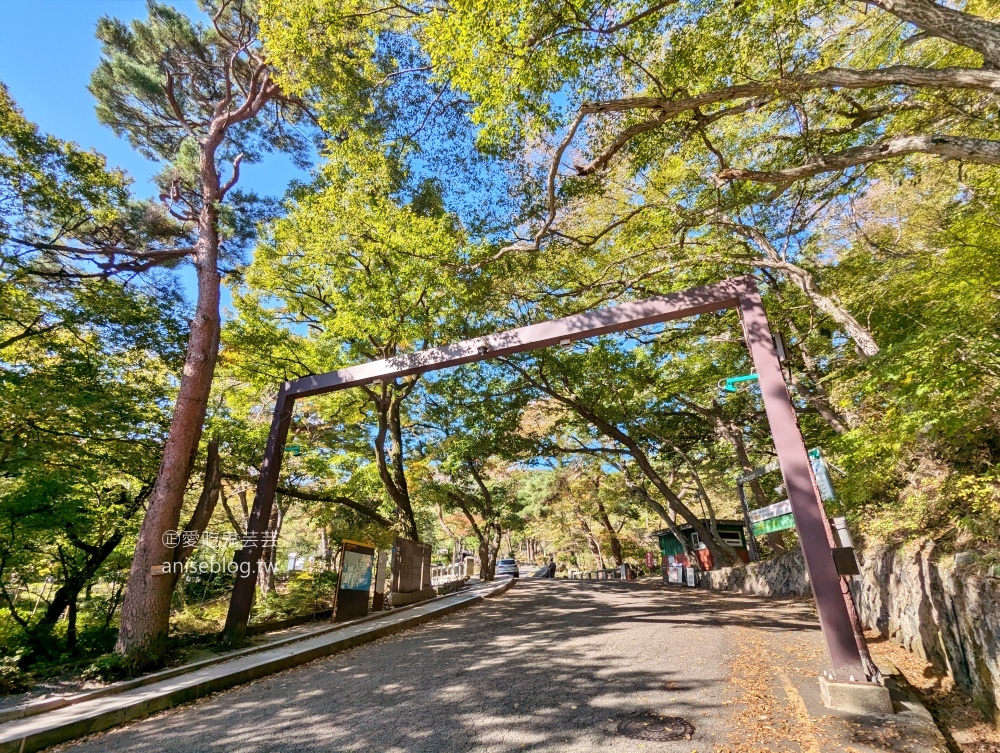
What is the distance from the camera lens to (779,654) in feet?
18.2

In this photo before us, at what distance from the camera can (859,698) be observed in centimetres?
369

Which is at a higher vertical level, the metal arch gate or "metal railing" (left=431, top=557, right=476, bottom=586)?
the metal arch gate

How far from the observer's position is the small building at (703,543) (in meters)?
20.2

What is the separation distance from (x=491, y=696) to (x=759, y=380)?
4.58 m

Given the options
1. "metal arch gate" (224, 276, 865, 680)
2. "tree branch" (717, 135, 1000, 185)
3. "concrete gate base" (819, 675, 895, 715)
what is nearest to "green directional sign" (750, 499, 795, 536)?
"metal arch gate" (224, 276, 865, 680)

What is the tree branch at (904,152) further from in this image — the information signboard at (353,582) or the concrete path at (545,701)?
the information signboard at (353,582)

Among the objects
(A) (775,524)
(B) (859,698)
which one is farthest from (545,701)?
(A) (775,524)

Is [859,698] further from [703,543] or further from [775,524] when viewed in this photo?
[703,543]

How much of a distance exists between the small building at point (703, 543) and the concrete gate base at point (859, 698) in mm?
16280

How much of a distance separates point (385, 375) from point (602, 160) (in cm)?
545

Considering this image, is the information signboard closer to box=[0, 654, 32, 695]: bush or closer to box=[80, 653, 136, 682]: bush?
box=[80, 653, 136, 682]: bush

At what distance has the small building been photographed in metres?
20.2

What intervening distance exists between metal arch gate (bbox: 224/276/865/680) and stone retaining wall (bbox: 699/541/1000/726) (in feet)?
2.81

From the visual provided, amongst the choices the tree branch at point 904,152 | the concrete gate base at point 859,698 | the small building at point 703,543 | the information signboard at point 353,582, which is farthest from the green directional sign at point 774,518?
the small building at point 703,543
